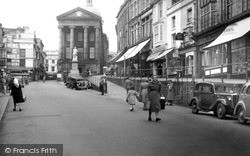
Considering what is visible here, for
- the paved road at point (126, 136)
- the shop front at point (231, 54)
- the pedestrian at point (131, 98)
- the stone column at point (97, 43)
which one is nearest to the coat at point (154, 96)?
the paved road at point (126, 136)

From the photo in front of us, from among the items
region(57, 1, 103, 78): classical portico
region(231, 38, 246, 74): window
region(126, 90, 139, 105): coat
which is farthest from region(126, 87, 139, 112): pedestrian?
region(57, 1, 103, 78): classical portico

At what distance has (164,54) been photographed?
36.9 metres

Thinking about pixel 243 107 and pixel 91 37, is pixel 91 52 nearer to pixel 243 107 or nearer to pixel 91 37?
pixel 91 37

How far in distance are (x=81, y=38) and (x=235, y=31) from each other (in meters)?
78.6

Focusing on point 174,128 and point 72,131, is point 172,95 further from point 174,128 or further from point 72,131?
point 72,131

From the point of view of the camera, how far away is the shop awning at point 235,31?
21250 mm

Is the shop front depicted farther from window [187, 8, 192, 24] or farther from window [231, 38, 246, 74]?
window [187, 8, 192, 24]

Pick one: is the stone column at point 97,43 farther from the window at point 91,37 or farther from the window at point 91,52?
the window at point 91,37

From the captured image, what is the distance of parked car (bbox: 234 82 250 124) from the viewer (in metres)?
13.0

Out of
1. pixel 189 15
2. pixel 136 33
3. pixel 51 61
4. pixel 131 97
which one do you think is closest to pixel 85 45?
pixel 136 33

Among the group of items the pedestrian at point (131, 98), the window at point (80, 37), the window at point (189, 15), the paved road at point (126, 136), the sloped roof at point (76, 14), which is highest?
the sloped roof at point (76, 14)

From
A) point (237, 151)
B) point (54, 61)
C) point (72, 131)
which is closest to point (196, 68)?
point (72, 131)

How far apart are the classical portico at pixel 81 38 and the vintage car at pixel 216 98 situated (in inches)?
2928

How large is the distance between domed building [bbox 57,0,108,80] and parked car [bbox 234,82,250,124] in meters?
77.3
